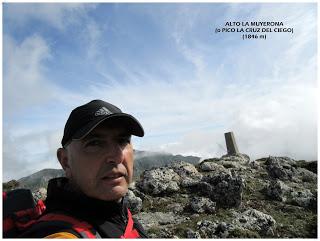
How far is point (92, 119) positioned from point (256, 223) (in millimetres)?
15683

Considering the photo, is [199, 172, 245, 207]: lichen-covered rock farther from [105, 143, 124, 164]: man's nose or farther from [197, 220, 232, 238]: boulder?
[105, 143, 124, 164]: man's nose

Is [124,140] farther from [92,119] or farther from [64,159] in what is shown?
[64,159]

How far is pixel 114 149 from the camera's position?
10.4ft

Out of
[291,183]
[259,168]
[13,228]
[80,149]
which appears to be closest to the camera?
[13,228]

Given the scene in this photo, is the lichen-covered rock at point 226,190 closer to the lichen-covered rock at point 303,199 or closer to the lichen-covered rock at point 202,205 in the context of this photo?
the lichen-covered rock at point 202,205

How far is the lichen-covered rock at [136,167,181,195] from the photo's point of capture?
23516mm

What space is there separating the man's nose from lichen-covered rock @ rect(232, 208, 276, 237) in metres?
14.2

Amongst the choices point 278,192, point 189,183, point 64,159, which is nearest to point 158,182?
point 189,183

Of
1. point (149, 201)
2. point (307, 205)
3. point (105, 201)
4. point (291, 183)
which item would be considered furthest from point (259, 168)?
point (105, 201)

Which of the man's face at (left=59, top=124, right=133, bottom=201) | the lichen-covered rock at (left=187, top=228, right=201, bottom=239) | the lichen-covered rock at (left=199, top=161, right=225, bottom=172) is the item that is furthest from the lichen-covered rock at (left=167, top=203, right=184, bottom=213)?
the man's face at (left=59, top=124, right=133, bottom=201)

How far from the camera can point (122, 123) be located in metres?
3.31

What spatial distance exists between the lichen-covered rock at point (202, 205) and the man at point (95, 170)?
16.9 metres

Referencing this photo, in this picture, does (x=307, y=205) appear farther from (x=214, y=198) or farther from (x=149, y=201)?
(x=149, y=201)

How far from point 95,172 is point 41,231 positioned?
0.68 m
